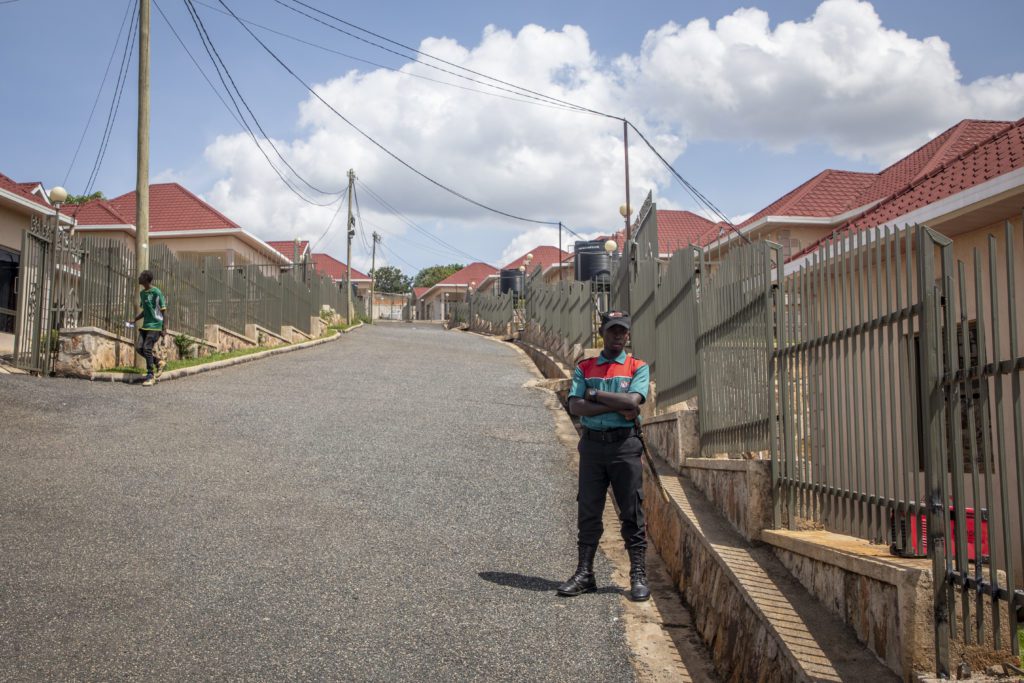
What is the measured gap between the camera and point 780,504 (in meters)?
5.73

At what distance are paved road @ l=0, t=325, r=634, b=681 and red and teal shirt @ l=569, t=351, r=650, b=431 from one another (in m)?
1.14

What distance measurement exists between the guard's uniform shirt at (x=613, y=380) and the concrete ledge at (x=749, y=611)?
0.94m

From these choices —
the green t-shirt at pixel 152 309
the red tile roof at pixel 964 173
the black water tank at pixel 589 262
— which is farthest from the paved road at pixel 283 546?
the black water tank at pixel 589 262

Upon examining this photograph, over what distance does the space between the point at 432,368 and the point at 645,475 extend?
10654 millimetres

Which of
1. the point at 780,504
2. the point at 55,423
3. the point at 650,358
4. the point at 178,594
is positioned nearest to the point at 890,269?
the point at 780,504

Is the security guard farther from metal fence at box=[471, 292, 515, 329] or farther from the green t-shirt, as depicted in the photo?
metal fence at box=[471, 292, 515, 329]

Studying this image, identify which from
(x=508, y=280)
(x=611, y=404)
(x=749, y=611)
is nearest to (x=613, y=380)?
(x=611, y=404)

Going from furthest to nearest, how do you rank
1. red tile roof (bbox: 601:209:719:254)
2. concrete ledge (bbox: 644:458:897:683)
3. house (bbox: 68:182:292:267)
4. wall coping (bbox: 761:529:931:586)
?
red tile roof (bbox: 601:209:719:254) < house (bbox: 68:182:292:267) < concrete ledge (bbox: 644:458:897:683) < wall coping (bbox: 761:529:931:586)

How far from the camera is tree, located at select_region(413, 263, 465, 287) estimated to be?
12300cm

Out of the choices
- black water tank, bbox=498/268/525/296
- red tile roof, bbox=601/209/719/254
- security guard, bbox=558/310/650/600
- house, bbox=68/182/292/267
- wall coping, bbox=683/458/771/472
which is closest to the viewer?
wall coping, bbox=683/458/771/472

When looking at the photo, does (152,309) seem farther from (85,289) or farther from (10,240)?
(10,240)

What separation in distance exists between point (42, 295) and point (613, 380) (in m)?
11.8

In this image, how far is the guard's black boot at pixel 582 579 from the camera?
6105 mm

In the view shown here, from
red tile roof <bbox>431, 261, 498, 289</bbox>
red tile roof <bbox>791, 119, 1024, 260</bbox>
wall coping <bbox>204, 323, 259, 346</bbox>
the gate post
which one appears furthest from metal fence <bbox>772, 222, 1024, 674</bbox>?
red tile roof <bbox>431, 261, 498, 289</bbox>
